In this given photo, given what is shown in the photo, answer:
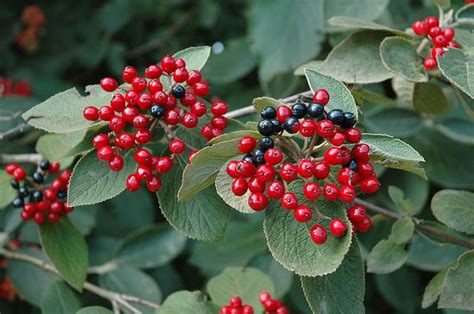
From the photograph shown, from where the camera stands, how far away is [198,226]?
164 cm

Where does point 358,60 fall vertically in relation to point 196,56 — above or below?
below

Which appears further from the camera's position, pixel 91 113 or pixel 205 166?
pixel 91 113

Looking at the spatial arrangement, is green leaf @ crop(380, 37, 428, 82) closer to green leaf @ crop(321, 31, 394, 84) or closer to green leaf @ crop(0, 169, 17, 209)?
green leaf @ crop(321, 31, 394, 84)

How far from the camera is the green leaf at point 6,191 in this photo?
6.52 feet

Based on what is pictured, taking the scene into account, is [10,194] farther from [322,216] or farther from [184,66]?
[322,216]

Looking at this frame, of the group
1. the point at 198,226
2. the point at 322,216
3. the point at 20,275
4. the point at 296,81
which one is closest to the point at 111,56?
the point at 296,81

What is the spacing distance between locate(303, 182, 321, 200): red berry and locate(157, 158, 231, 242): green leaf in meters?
0.33

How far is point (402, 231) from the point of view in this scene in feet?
5.75

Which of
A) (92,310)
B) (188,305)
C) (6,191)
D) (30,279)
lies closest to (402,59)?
(188,305)

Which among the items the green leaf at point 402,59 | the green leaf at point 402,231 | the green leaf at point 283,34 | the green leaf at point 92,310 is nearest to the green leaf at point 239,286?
the green leaf at point 92,310

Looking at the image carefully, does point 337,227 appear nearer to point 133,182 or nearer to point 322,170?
point 322,170

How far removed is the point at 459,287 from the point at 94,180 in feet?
A: 3.10

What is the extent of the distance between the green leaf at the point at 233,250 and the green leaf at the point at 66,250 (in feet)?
2.84

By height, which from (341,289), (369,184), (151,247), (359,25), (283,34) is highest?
(359,25)
